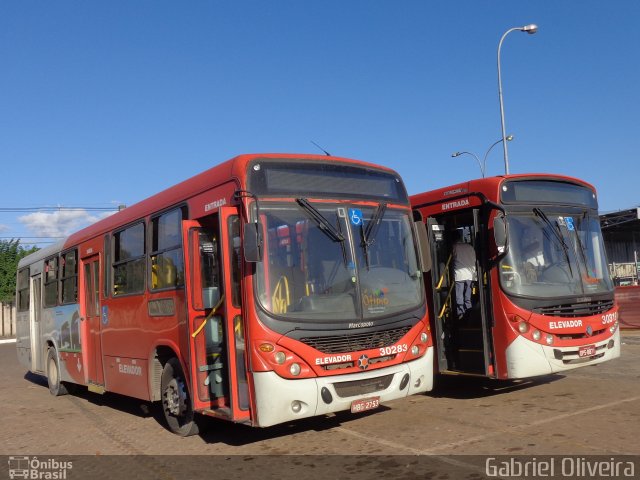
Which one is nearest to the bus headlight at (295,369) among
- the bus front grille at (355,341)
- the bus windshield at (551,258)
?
the bus front grille at (355,341)

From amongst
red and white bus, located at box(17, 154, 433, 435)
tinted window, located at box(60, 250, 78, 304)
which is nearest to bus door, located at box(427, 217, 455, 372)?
red and white bus, located at box(17, 154, 433, 435)

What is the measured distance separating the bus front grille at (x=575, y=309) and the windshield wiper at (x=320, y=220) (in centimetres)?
324

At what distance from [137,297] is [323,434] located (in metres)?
3.36

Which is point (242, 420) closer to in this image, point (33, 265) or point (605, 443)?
point (605, 443)

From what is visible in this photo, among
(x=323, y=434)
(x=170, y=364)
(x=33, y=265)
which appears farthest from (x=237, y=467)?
(x=33, y=265)

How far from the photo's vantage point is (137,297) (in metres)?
8.66

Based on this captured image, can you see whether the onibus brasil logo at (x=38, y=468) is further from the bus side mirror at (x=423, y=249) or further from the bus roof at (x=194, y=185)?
the bus side mirror at (x=423, y=249)

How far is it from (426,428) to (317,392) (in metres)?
1.69

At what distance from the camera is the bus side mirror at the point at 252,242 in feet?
19.5

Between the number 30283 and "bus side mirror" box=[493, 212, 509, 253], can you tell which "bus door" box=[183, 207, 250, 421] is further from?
"bus side mirror" box=[493, 212, 509, 253]

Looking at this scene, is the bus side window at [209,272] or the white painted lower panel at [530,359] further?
the white painted lower panel at [530,359]

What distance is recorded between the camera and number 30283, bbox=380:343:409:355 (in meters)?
6.71

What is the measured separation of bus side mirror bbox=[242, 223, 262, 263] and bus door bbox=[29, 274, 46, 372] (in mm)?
9197

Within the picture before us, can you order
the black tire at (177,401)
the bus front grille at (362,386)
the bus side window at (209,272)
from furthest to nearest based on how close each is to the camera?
the black tire at (177,401)
the bus side window at (209,272)
the bus front grille at (362,386)
